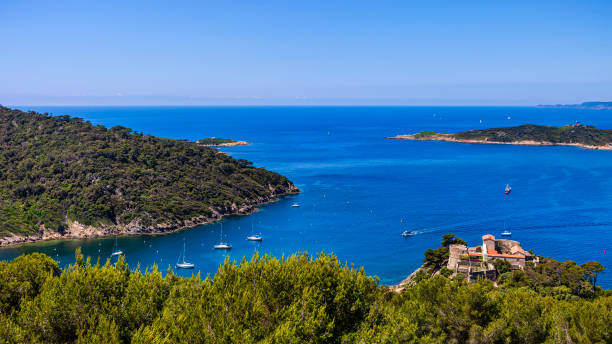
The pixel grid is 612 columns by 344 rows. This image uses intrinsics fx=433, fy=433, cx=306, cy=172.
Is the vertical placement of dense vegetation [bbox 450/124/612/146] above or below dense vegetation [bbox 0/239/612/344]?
above

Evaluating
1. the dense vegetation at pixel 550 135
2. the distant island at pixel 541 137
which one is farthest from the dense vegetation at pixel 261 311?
the dense vegetation at pixel 550 135

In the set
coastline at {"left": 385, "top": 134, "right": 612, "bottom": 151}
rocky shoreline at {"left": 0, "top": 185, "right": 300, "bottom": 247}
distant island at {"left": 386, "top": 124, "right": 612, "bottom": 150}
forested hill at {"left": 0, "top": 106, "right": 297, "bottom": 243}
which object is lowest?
rocky shoreline at {"left": 0, "top": 185, "right": 300, "bottom": 247}

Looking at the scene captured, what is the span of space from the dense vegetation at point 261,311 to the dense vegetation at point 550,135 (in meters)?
162

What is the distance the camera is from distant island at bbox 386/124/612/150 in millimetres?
156500

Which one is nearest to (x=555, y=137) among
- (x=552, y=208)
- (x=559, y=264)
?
(x=552, y=208)

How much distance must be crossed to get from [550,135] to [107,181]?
160348mm

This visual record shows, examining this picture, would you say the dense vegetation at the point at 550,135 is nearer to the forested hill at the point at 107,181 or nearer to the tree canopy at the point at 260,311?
the forested hill at the point at 107,181

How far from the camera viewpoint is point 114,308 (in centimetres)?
1429

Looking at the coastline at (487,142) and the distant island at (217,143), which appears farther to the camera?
the distant island at (217,143)

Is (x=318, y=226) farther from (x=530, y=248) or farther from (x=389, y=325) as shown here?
(x=389, y=325)

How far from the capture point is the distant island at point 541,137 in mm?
156500

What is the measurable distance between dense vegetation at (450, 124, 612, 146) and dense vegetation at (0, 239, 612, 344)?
16249 cm

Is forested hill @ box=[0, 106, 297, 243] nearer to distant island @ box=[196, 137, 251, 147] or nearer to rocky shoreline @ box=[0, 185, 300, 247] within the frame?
rocky shoreline @ box=[0, 185, 300, 247]

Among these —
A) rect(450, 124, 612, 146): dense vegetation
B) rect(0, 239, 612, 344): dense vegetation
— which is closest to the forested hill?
rect(0, 239, 612, 344): dense vegetation
